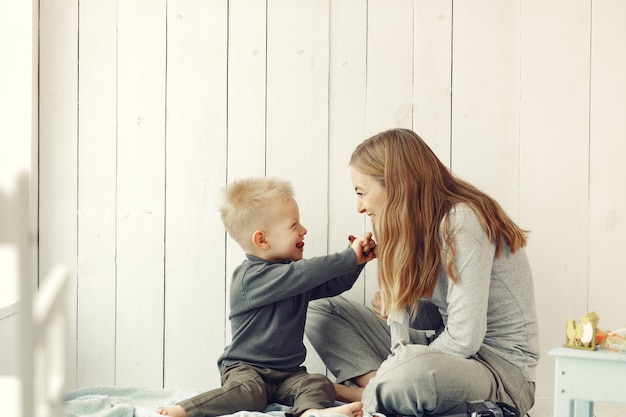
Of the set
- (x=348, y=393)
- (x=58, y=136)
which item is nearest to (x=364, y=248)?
(x=348, y=393)

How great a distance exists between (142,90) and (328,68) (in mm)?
518

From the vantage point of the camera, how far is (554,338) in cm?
205

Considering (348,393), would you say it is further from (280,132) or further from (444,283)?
(280,132)

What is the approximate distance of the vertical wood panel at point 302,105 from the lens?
6.79ft

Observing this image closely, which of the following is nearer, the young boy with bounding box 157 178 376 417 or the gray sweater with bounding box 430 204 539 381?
the gray sweater with bounding box 430 204 539 381

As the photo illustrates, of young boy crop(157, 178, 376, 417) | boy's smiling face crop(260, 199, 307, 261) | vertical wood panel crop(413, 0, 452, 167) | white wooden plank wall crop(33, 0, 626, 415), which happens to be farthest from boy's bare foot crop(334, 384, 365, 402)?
vertical wood panel crop(413, 0, 452, 167)

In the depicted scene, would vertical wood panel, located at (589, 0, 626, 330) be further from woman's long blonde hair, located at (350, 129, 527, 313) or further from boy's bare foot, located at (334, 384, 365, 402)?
boy's bare foot, located at (334, 384, 365, 402)

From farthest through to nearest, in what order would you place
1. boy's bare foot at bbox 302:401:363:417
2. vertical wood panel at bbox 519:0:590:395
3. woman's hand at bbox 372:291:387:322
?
vertical wood panel at bbox 519:0:590:395 → woman's hand at bbox 372:291:387:322 → boy's bare foot at bbox 302:401:363:417

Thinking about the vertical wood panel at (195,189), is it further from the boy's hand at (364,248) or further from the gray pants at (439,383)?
the gray pants at (439,383)

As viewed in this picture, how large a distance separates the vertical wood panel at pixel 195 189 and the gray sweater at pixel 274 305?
0.78 feet

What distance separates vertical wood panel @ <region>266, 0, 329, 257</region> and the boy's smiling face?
0.19 meters

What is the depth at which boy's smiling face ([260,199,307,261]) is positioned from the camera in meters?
1.88

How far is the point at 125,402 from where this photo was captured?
182 centimetres

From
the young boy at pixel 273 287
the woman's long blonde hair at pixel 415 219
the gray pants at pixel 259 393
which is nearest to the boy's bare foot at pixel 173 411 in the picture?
the gray pants at pixel 259 393
